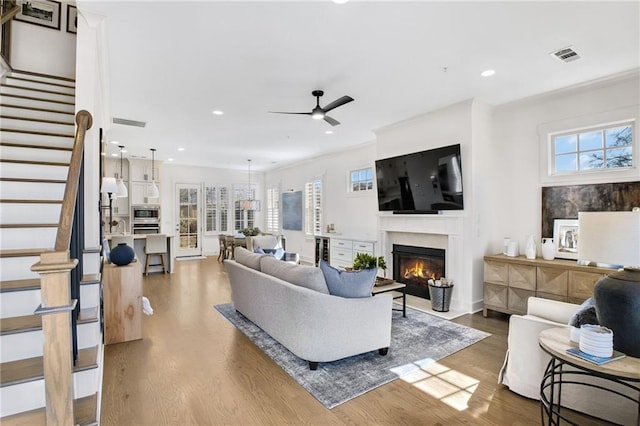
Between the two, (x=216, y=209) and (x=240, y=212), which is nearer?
(x=216, y=209)

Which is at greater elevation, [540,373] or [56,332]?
[56,332]

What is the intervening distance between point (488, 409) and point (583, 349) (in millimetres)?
864

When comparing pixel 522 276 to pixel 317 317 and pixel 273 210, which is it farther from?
pixel 273 210

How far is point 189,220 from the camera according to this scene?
10141 mm

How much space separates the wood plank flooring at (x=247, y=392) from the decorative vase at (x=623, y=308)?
0.80 metres

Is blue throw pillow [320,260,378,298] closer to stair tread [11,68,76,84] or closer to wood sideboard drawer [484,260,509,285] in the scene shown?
wood sideboard drawer [484,260,509,285]

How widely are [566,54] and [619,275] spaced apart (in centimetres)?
237

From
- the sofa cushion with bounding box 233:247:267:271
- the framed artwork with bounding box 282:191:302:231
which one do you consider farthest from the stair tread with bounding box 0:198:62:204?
the framed artwork with bounding box 282:191:302:231

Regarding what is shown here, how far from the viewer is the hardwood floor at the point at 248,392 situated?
219cm

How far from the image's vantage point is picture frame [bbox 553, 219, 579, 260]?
12.9 feet

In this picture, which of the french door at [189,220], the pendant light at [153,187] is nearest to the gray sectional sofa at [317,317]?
the pendant light at [153,187]

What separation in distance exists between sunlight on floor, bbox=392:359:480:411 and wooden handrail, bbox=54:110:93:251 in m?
2.59

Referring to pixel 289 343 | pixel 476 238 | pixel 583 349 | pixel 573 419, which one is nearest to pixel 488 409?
pixel 573 419

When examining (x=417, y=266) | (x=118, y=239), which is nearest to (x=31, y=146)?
(x=118, y=239)
